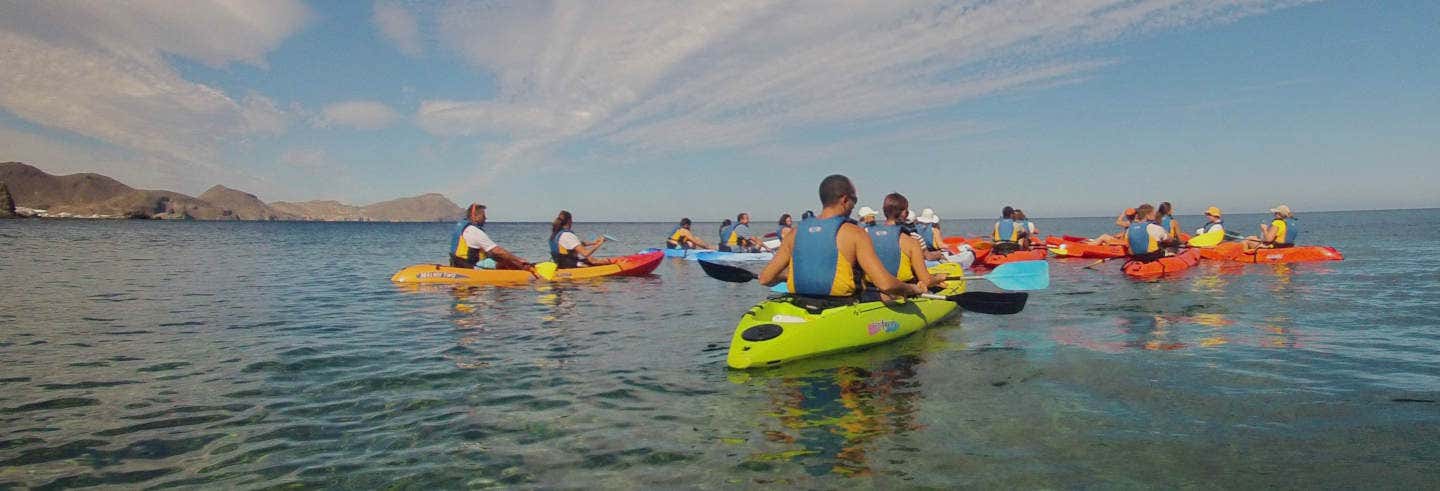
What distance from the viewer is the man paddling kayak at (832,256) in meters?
7.46

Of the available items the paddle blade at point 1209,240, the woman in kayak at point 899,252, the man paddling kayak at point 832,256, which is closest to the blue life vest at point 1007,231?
the paddle blade at point 1209,240

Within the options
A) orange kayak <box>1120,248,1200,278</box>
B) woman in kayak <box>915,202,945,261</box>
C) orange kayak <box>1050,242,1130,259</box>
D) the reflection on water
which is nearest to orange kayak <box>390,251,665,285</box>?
woman in kayak <box>915,202,945,261</box>

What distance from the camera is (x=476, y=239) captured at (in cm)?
1730

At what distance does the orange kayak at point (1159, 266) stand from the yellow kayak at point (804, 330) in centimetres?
1227

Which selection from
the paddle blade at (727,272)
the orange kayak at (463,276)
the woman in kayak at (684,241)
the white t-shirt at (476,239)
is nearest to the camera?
the paddle blade at (727,272)

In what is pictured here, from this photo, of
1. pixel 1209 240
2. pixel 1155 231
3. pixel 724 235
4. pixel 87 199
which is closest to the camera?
pixel 1155 231

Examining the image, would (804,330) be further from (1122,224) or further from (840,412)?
(1122,224)

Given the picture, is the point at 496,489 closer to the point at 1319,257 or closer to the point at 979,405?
the point at 979,405

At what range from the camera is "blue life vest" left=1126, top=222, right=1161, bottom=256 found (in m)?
18.3

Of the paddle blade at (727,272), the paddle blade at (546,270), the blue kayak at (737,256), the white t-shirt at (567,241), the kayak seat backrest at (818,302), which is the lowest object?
the blue kayak at (737,256)

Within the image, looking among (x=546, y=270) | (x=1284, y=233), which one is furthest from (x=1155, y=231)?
(x=546, y=270)

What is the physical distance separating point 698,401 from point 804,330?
171 centimetres

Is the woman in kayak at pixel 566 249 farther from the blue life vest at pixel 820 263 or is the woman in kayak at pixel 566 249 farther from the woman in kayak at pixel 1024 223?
the woman in kayak at pixel 1024 223

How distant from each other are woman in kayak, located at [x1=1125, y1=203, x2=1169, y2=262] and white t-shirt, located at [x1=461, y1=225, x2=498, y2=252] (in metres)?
16.4
